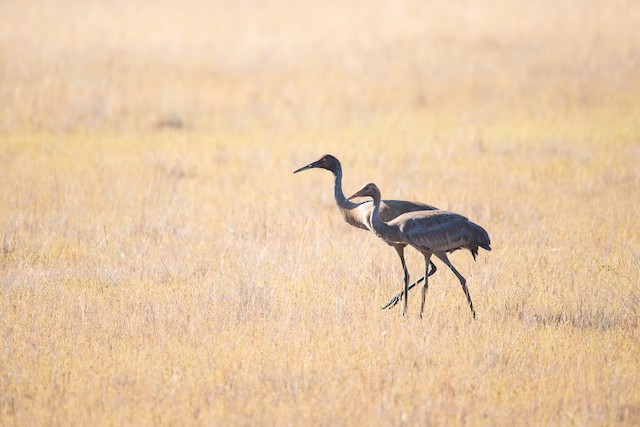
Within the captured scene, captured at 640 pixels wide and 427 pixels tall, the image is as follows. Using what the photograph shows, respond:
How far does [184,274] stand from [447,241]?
2485mm

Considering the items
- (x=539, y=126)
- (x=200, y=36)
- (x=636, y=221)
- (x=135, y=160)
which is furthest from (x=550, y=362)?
Result: (x=200, y=36)

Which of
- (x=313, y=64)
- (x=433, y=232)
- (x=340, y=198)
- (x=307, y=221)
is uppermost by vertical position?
(x=313, y=64)

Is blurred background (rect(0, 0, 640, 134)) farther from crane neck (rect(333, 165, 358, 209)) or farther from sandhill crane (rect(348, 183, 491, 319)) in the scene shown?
sandhill crane (rect(348, 183, 491, 319))

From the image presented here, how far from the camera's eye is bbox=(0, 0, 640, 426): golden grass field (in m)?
5.73

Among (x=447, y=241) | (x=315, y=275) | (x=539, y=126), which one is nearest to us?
(x=447, y=241)

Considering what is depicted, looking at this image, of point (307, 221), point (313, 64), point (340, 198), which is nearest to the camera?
point (340, 198)

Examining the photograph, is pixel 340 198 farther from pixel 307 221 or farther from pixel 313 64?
pixel 313 64

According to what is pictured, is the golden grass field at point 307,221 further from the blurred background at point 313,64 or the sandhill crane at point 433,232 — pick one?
the sandhill crane at point 433,232

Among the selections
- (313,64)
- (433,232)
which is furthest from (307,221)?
(313,64)

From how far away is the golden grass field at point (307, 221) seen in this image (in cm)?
573

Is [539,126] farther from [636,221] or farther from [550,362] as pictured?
[550,362]

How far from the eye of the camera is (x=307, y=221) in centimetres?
1009

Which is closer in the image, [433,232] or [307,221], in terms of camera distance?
[433,232]

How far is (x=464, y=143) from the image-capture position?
14727 millimetres
